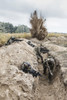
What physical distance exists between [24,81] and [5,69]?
0.79 m

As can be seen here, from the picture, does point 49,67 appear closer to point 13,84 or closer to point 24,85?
point 24,85

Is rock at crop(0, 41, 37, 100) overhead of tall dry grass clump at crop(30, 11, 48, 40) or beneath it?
beneath

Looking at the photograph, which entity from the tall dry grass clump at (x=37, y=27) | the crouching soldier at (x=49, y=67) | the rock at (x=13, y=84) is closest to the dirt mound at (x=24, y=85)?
the rock at (x=13, y=84)

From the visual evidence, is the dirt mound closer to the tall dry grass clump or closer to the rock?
the rock

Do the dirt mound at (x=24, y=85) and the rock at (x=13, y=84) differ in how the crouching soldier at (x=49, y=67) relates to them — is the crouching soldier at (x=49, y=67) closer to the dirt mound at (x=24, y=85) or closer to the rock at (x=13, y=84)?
the dirt mound at (x=24, y=85)

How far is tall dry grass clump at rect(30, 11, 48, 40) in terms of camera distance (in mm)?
14820

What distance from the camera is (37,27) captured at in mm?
14820

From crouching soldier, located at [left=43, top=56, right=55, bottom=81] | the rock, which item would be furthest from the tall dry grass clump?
the rock

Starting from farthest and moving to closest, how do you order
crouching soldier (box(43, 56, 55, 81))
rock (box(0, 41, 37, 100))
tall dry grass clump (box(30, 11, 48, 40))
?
tall dry grass clump (box(30, 11, 48, 40)) → crouching soldier (box(43, 56, 55, 81)) → rock (box(0, 41, 37, 100))

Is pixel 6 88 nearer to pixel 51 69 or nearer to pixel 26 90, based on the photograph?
pixel 26 90

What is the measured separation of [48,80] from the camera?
631 centimetres

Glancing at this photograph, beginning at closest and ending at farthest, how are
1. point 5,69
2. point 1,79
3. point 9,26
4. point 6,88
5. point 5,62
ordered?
point 6,88 → point 1,79 → point 5,69 → point 5,62 → point 9,26

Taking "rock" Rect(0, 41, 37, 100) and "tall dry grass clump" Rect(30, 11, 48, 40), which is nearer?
"rock" Rect(0, 41, 37, 100)

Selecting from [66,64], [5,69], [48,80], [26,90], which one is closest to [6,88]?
[26,90]
